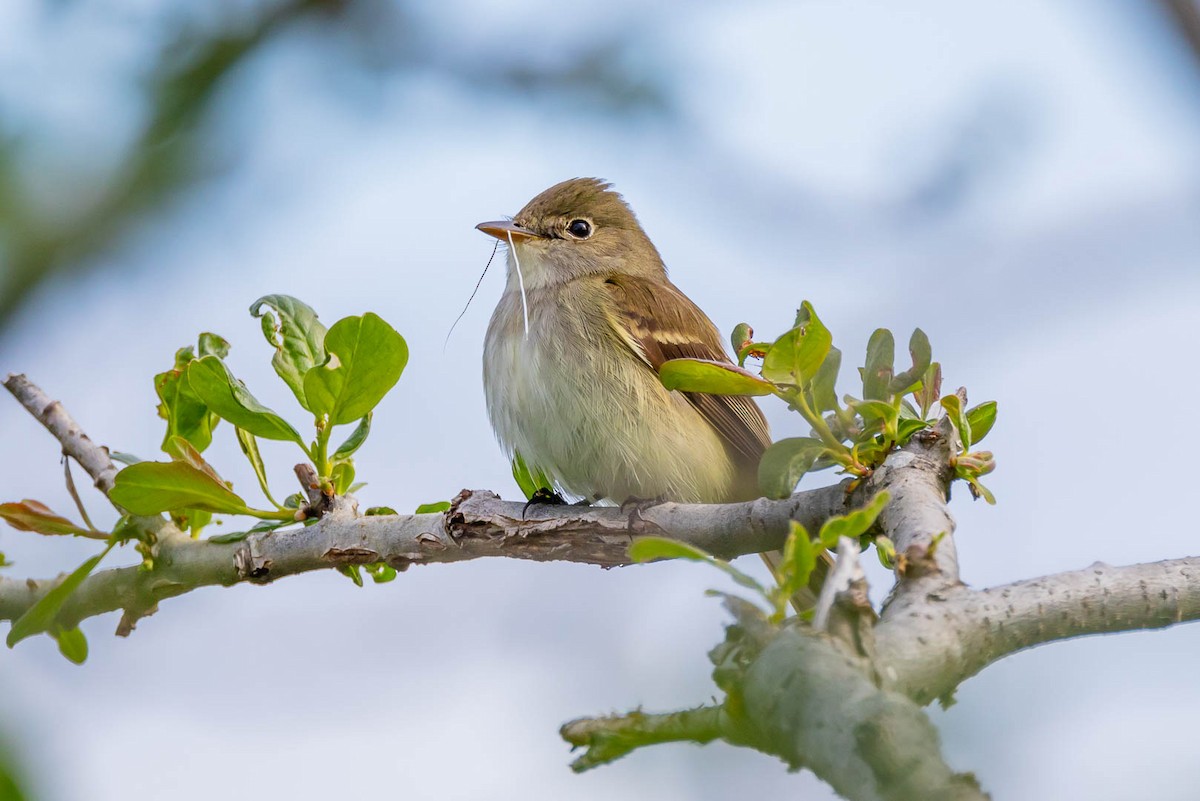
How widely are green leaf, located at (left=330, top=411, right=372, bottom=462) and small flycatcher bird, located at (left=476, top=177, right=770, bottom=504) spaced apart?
1312 mm

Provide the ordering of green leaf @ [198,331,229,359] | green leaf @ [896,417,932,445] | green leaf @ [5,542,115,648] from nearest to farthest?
green leaf @ [896,417,932,445] → green leaf @ [5,542,115,648] → green leaf @ [198,331,229,359]

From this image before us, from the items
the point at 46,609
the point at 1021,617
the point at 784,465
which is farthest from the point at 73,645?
the point at 1021,617

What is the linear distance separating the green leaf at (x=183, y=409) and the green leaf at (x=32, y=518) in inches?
16.6

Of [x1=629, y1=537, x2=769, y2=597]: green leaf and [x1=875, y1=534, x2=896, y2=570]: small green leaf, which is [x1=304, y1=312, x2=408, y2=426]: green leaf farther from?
[x1=629, y1=537, x2=769, y2=597]: green leaf

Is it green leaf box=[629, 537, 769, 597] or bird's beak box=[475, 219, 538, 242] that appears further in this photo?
bird's beak box=[475, 219, 538, 242]

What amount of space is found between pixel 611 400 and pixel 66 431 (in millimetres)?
2117

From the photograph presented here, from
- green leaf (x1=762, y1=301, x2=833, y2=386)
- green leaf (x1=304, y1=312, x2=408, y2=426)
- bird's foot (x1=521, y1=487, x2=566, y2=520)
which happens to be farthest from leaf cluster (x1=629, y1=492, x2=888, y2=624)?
bird's foot (x1=521, y1=487, x2=566, y2=520)

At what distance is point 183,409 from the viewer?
3.81 meters

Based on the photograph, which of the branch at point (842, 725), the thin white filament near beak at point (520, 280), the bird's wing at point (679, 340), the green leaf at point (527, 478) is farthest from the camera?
the thin white filament near beak at point (520, 280)

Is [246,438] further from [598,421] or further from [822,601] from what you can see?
Answer: [822,601]

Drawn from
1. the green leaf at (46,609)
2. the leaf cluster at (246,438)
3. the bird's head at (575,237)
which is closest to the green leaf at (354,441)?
the leaf cluster at (246,438)

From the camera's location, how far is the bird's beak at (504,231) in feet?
20.0

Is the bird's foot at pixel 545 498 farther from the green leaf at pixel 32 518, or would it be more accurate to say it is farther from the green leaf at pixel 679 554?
the green leaf at pixel 679 554

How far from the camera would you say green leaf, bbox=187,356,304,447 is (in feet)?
11.0
